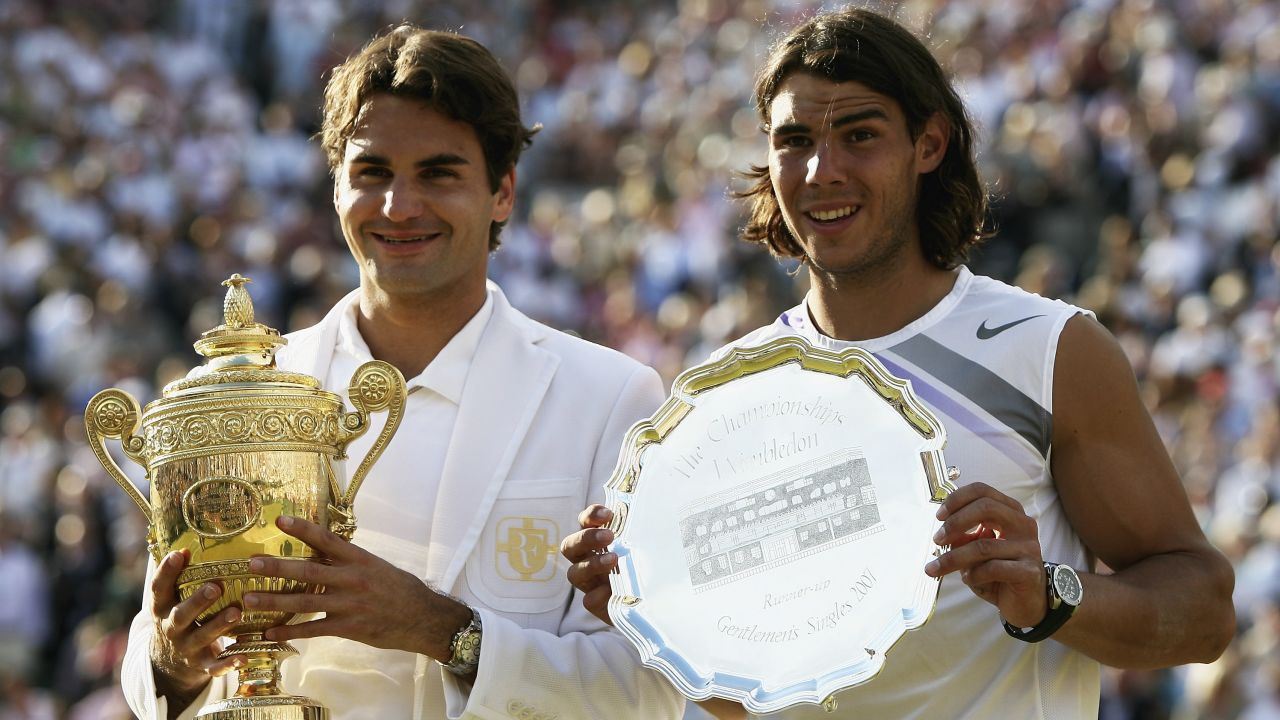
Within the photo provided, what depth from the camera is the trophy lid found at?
332 centimetres

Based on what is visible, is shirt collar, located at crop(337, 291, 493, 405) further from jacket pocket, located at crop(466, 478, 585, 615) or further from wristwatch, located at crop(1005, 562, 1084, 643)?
wristwatch, located at crop(1005, 562, 1084, 643)

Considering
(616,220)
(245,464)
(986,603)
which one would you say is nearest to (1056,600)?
(986,603)

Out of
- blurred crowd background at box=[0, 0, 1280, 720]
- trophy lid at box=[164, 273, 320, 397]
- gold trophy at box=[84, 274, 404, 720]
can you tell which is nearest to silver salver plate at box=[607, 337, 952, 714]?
gold trophy at box=[84, 274, 404, 720]

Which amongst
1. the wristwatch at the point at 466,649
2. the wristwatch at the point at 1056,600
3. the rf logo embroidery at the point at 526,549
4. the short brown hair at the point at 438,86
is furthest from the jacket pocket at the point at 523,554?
the wristwatch at the point at 1056,600

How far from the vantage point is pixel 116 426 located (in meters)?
3.39

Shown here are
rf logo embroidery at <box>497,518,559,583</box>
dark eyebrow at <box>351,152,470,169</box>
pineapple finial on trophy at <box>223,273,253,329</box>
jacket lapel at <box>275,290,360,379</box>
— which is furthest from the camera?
jacket lapel at <box>275,290,360,379</box>

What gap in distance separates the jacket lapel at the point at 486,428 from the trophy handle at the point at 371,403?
0.95ft

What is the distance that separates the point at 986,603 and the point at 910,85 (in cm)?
95

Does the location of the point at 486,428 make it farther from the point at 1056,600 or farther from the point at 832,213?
the point at 1056,600

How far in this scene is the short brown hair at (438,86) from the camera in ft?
12.3

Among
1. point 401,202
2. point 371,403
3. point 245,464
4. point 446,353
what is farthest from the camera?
point 446,353

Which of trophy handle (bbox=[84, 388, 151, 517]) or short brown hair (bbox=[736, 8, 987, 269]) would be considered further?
short brown hair (bbox=[736, 8, 987, 269])

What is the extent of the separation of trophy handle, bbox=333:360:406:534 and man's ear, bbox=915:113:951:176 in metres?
1.07

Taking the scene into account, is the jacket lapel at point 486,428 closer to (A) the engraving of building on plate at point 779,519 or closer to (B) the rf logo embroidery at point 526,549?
(B) the rf logo embroidery at point 526,549
